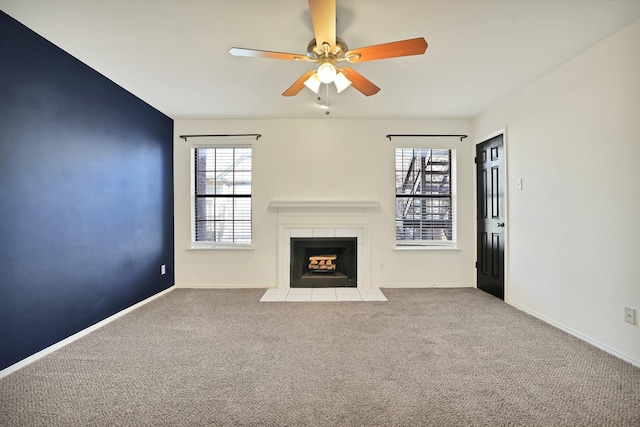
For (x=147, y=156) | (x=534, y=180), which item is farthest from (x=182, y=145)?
(x=534, y=180)

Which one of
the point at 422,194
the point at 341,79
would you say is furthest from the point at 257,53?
the point at 422,194

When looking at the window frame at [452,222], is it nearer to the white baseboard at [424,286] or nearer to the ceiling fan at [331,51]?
the white baseboard at [424,286]

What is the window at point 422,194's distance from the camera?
4.00 m

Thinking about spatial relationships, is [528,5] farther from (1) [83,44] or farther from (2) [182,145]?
(2) [182,145]

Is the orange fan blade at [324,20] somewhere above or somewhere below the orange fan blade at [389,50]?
above

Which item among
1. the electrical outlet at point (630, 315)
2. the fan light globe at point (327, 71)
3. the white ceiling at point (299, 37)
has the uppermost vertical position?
the white ceiling at point (299, 37)

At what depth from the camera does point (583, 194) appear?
7.45ft

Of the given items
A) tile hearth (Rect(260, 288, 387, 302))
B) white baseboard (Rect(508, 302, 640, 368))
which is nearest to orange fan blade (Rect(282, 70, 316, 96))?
tile hearth (Rect(260, 288, 387, 302))

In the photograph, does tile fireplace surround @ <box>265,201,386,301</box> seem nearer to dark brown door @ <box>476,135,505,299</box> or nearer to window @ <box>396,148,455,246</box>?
window @ <box>396,148,455,246</box>

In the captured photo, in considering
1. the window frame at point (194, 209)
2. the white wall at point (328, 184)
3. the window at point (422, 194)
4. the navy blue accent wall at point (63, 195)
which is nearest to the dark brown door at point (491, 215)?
the white wall at point (328, 184)

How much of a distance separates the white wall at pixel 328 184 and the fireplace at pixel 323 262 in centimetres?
29

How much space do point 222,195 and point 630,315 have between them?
171 inches

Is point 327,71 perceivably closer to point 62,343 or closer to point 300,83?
point 300,83

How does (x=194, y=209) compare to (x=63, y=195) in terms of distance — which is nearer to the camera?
(x=63, y=195)
